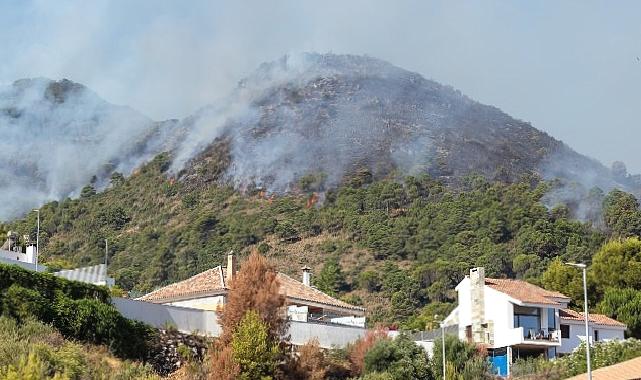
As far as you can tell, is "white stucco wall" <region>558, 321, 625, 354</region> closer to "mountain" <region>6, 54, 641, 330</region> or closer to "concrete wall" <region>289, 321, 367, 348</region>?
"concrete wall" <region>289, 321, 367, 348</region>

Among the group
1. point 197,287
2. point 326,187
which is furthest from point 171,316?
point 326,187

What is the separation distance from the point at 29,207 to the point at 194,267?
41.7 meters

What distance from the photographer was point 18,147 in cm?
16338

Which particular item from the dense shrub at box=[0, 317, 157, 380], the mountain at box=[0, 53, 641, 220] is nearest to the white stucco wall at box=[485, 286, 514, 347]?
the dense shrub at box=[0, 317, 157, 380]

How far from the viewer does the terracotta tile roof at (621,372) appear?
49906mm

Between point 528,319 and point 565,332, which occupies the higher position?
point 528,319

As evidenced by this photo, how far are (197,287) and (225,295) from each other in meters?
2.42

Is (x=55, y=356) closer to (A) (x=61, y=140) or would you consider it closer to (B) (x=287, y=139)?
(B) (x=287, y=139)

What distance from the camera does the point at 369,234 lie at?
115938mm

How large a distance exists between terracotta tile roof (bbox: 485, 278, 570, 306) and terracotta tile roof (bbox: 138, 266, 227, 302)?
53.5ft

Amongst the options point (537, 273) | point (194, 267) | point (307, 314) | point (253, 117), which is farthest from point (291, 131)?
point (307, 314)

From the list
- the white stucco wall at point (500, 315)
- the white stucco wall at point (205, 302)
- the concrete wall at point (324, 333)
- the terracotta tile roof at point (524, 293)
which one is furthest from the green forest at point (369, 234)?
the white stucco wall at point (205, 302)

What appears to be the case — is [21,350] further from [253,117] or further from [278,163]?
[253,117]

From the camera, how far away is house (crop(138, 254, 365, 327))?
57969 mm
